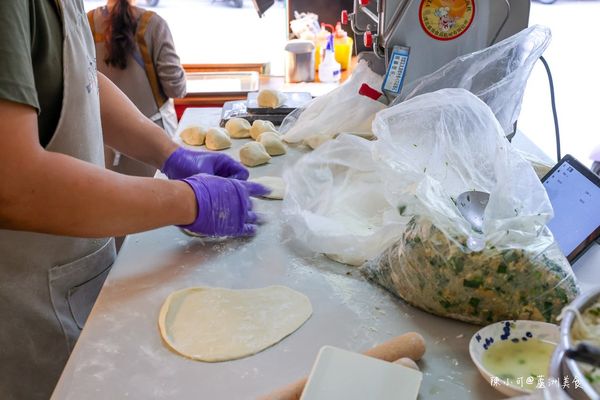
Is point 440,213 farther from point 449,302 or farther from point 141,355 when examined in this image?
point 141,355

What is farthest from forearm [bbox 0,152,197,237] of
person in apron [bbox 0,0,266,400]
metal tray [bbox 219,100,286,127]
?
metal tray [bbox 219,100,286,127]

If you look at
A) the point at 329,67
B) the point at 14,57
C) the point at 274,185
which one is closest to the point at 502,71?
the point at 274,185

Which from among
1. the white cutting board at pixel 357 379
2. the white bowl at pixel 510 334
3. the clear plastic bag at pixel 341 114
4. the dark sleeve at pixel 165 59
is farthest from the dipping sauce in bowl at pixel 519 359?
the dark sleeve at pixel 165 59

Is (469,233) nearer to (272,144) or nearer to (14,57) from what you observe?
(14,57)

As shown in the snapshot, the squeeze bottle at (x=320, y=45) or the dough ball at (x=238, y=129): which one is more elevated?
the squeeze bottle at (x=320, y=45)

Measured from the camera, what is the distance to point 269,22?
3.99 m

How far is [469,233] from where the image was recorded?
2.83 ft

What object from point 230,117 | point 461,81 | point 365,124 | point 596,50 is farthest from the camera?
point 596,50

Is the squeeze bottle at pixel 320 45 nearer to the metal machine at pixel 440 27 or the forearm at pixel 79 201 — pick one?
the metal machine at pixel 440 27

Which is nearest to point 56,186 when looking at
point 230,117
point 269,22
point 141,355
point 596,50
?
point 141,355

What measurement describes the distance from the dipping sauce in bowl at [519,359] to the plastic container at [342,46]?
2.61 meters

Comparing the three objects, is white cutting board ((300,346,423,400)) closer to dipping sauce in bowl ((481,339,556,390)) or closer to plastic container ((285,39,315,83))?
dipping sauce in bowl ((481,339,556,390))

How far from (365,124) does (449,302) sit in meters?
0.87

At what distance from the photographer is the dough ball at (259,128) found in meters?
1.79
